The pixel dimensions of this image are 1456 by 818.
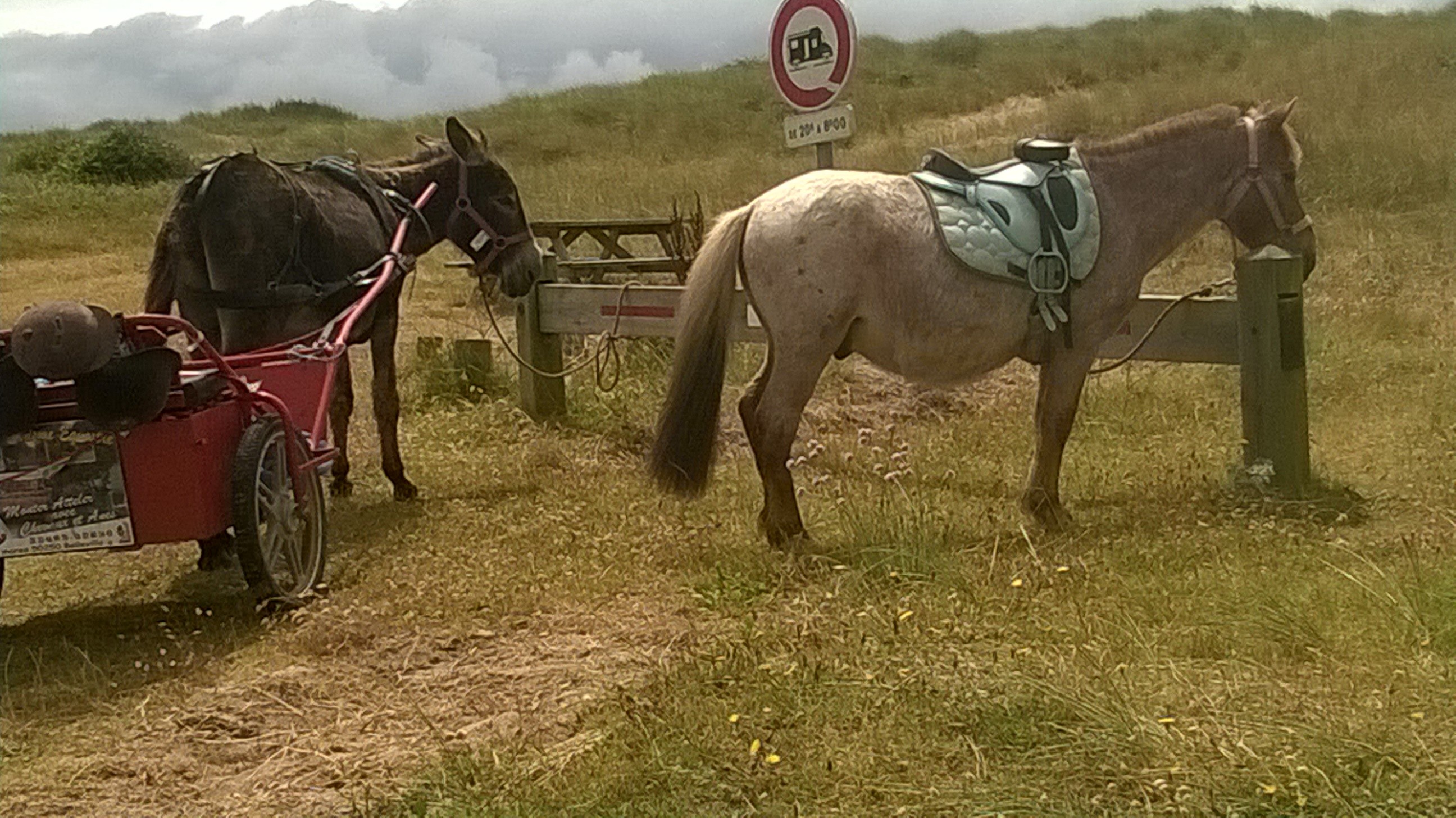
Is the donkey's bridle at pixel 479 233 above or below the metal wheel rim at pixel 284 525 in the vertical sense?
above

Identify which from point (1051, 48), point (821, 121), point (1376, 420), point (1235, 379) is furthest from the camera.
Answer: point (1051, 48)

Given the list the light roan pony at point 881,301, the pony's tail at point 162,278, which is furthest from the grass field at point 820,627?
the pony's tail at point 162,278

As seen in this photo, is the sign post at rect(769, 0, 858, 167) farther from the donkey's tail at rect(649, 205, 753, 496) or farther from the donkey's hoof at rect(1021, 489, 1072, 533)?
the donkey's hoof at rect(1021, 489, 1072, 533)

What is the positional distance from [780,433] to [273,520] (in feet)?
6.48

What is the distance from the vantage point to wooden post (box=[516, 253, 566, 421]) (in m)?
8.91

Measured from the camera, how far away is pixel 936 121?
2053 centimetres

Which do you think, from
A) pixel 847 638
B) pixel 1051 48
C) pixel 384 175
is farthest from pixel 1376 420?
pixel 1051 48

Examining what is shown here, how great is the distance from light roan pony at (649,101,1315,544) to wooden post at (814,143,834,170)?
3.17 feet

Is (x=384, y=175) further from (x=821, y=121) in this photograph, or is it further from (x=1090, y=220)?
(x=1090, y=220)

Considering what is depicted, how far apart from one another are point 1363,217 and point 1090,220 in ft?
28.9

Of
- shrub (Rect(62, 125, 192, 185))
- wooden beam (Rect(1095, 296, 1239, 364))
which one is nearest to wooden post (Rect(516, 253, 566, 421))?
shrub (Rect(62, 125, 192, 185))

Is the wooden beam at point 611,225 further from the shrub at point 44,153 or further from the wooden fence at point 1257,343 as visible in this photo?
the shrub at point 44,153

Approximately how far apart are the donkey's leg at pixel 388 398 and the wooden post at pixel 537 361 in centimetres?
147

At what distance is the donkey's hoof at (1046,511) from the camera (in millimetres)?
5672
